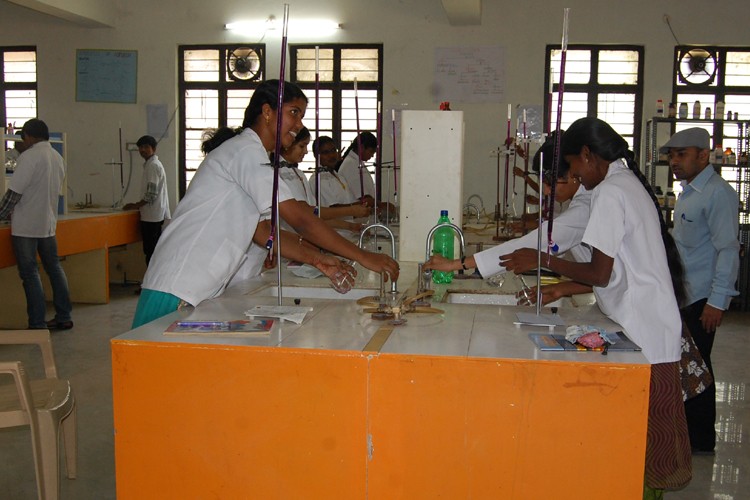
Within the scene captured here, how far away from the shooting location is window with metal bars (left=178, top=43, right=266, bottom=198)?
24.4 ft

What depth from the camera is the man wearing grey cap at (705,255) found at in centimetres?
282

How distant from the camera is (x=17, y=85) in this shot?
786 centimetres

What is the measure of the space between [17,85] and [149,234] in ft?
9.76

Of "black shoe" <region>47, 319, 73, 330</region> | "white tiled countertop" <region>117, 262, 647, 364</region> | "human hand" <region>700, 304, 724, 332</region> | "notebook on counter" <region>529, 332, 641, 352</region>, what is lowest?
"black shoe" <region>47, 319, 73, 330</region>

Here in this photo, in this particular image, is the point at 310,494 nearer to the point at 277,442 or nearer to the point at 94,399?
the point at 277,442

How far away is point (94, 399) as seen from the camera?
3.43 meters

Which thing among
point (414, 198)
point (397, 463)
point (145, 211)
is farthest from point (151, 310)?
point (145, 211)

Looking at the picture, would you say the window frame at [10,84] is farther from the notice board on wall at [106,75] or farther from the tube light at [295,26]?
the tube light at [295,26]

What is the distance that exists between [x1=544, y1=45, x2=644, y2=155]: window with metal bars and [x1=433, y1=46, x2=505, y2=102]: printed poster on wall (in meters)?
0.47

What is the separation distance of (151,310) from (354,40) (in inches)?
221

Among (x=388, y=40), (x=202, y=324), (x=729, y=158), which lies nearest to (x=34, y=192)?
(x=202, y=324)

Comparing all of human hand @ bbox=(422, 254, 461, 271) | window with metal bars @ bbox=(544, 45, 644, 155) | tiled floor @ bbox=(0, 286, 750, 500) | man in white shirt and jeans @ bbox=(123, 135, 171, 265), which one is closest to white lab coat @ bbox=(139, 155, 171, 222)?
man in white shirt and jeans @ bbox=(123, 135, 171, 265)

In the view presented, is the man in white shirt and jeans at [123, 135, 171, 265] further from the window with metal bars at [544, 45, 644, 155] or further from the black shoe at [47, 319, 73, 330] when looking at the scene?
the window with metal bars at [544, 45, 644, 155]

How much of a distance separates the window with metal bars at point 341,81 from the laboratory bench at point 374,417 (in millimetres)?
5667
